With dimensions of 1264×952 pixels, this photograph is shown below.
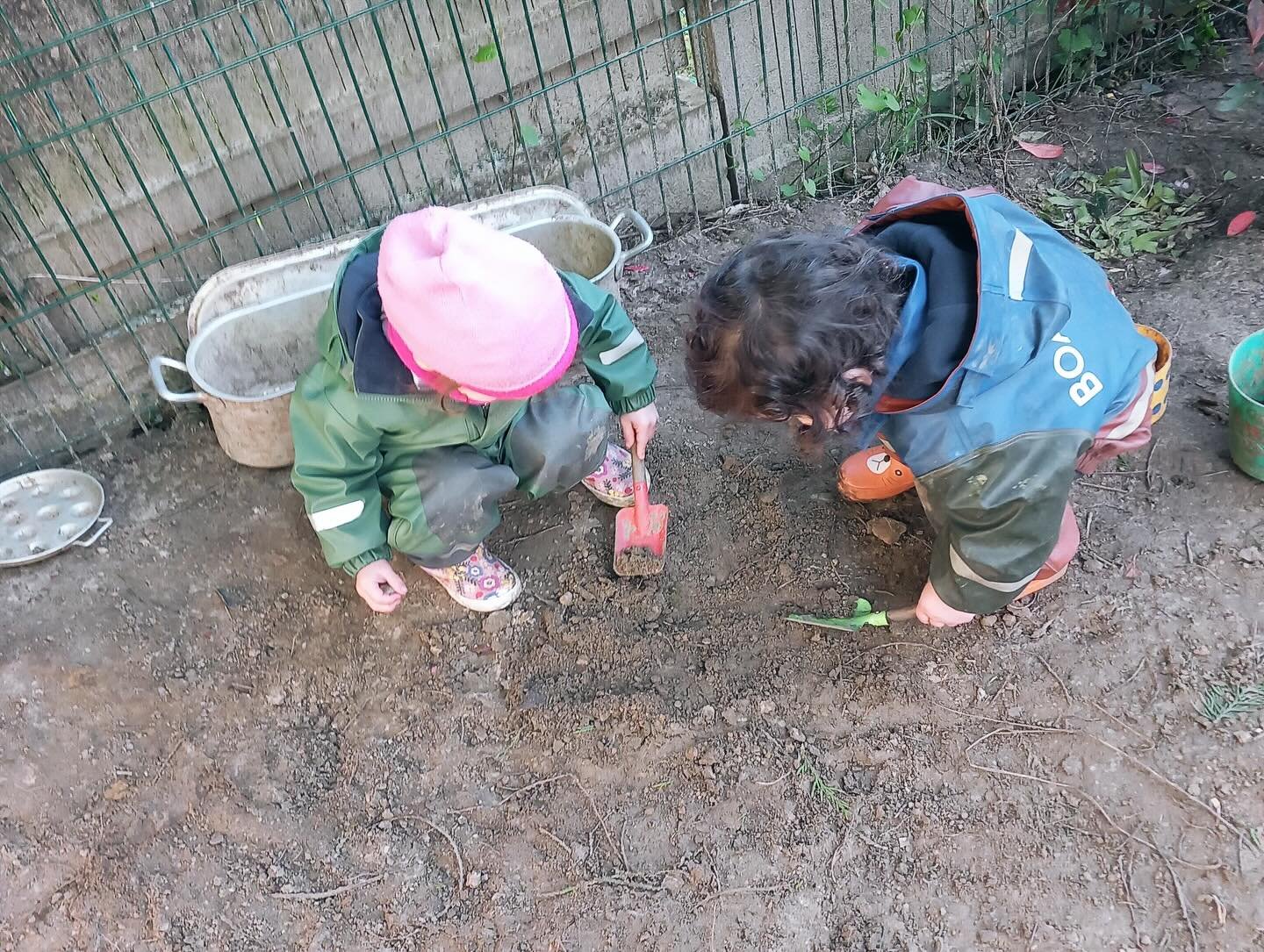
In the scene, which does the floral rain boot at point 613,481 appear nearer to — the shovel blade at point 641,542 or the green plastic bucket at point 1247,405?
the shovel blade at point 641,542

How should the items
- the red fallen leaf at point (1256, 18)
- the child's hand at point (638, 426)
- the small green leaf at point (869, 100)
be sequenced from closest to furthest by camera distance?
the child's hand at point (638, 426) < the red fallen leaf at point (1256, 18) < the small green leaf at point (869, 100)

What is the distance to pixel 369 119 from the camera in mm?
2502

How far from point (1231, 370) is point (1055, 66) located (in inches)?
67.0

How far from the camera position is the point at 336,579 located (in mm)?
2387

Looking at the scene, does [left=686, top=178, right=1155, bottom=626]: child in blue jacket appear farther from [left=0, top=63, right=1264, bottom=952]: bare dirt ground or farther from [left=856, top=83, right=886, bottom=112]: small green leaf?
[left=856, top=83, right=886, bottom=112]: small green leaf

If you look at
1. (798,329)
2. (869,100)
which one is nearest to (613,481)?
(798,329)

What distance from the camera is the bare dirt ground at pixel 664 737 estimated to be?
1.82 metres

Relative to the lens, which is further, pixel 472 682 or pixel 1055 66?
pixel 1055 66

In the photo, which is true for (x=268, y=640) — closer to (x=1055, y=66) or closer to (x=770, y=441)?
(x=770, y=441)

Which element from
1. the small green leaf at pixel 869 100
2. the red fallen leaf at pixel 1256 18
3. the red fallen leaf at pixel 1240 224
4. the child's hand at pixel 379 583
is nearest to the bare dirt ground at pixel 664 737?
the child's hand at pixel 379 583

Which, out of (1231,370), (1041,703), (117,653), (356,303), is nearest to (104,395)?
(117,653)

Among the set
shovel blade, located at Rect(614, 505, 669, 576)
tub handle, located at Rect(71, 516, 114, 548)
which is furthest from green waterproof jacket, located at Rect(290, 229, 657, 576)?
tub handle, located at Rect(71, 516, 114, 548)

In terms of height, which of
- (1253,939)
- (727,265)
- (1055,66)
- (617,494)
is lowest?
(1253,939)

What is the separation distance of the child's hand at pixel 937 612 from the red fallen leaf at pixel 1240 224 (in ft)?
5.09
